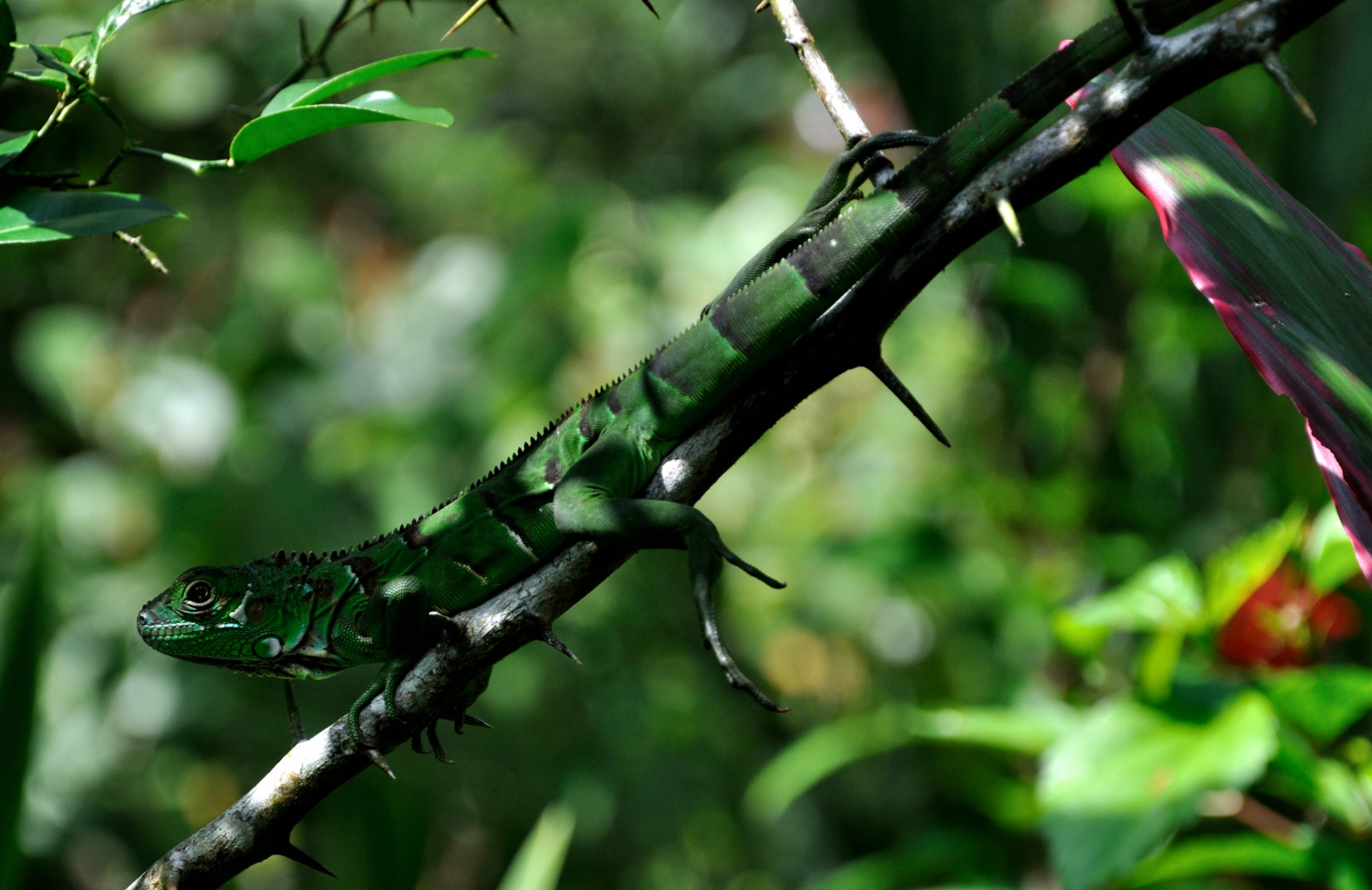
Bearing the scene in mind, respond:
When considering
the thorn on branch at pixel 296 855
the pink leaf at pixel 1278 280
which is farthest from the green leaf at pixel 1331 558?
the thorn on branch at pixel 296 855

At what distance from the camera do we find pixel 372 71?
1548mm

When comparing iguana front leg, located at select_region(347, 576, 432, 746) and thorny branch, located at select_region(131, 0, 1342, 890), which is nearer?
thorny branch, located at select_region(131, 0, 1342, 890)

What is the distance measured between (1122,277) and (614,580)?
262 centimetres

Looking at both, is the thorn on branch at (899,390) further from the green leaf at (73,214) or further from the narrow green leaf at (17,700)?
the narrow green leaf at (17,700)

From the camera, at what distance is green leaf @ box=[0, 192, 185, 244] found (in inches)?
57.9

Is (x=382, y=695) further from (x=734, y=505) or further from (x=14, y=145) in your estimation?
(x=734, y=505)

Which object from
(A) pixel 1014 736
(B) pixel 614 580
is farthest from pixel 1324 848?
(B) pixel 614 580

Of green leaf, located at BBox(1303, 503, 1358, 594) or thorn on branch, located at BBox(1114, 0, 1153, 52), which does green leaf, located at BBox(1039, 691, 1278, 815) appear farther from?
thorn on branch, located at BBox(1114, 0, 1153, 52)

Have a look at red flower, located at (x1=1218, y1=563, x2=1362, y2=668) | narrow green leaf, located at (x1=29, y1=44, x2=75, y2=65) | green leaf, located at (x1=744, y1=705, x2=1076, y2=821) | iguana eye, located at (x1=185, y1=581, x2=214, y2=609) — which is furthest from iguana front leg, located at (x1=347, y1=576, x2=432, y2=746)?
red flower, located at (x1=1218, y1=563, x2=1362, y2=668)

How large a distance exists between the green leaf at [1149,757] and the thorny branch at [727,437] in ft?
3.94

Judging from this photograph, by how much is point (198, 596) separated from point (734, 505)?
11.3ft

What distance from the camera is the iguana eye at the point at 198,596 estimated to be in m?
2.65

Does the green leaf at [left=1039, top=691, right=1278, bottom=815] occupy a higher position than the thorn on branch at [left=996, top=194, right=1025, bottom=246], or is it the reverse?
the thorn on branch at [left=996, top=194, right=1025, bottom=246]

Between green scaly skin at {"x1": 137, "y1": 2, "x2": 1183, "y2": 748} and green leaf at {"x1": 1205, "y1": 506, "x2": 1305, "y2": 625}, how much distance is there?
3.97 ft
